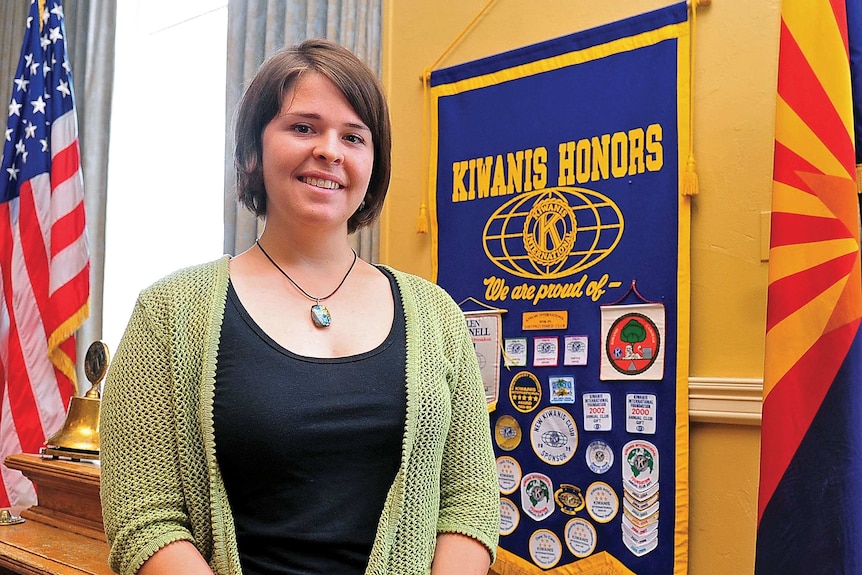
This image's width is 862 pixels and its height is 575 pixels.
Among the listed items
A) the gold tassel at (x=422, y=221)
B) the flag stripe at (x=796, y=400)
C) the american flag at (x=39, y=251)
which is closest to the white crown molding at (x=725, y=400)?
the flag stripe at (x=796, y=400)

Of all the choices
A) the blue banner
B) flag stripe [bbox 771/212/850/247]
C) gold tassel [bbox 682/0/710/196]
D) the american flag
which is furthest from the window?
flag stripe [bbox 771/212/850/247]

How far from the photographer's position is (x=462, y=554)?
112 centimetres

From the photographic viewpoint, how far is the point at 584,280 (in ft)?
7.11

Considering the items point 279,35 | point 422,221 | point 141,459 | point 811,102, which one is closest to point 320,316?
point 141,459

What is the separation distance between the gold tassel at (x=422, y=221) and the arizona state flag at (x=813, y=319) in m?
1.09

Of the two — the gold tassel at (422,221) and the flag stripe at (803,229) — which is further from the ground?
the gold tassel at (422,221)

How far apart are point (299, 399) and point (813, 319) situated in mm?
1030

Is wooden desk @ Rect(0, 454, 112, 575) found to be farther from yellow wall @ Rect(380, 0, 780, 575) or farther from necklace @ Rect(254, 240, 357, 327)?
yellow wall @ Rect(380, 0, 780, 575)

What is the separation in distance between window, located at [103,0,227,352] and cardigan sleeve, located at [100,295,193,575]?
2607mm

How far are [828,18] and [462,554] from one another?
121cm

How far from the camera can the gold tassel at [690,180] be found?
6.52 ft

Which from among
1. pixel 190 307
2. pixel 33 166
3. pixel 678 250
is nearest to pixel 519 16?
pixel 678 250

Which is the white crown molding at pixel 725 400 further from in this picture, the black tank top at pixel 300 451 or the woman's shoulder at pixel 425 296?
the black tank top at pixel 300 451

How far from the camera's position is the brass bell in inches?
83.9
